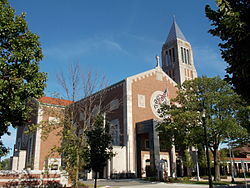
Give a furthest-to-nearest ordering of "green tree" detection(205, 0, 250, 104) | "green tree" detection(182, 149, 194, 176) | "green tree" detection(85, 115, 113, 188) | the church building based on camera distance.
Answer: "green tree" detection(182, 149, 194, 176) < the church building < "green tree" detection(85, 115, 113, 188) < "green tree" detection(205, 0, 250, 104)

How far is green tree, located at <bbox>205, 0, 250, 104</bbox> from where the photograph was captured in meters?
7.21

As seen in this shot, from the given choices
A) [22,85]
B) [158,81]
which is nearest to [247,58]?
[22,85]

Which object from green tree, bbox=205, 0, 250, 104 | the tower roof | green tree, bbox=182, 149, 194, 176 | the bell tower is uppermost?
the tower roof

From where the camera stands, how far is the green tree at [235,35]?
7.21m

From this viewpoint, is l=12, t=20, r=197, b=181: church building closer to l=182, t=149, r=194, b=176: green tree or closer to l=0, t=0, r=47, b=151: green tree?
l=182, t=149, r=194, b=176: green tree

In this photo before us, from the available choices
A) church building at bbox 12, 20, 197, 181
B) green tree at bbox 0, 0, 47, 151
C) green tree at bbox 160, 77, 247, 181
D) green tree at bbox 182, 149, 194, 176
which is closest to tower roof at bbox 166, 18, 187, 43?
church building at bbox 12, 20, 197, 181

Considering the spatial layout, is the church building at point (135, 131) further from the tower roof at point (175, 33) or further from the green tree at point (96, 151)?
the tower roof at point (175, 33)

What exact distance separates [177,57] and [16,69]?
6010 cm

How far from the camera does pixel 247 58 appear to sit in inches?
278

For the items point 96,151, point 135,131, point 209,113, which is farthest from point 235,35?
point 135,131

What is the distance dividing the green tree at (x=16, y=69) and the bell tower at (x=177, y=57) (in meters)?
55.1

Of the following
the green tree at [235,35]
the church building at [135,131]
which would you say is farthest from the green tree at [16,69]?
the church building at [135,131]

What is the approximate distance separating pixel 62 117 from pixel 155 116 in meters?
21.9

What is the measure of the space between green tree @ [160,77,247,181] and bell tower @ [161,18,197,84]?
3802 cm
